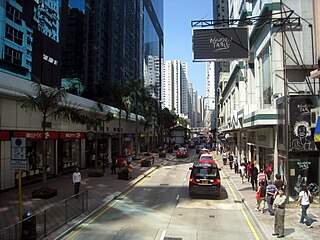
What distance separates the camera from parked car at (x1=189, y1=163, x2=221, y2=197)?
17.5 m

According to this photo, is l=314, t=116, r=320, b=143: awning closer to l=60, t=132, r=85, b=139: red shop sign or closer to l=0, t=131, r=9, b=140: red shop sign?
l=0, t=131, r=9, b=140: red shop sign

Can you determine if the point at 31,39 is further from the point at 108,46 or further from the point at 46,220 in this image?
the point at 108,46

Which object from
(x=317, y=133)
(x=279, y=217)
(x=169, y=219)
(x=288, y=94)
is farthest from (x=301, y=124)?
(x=169, y=219)

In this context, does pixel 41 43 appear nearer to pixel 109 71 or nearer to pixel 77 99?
pixel 77 99

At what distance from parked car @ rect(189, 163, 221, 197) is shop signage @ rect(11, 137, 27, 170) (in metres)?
9.94

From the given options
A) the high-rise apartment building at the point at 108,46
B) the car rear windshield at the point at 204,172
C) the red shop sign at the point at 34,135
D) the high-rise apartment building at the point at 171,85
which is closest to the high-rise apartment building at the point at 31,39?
the red shop sign at the point at 34,135

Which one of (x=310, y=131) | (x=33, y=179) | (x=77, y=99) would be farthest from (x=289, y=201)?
(x=77, y=99)

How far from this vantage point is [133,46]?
74938 mm

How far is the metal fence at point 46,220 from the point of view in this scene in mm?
9188

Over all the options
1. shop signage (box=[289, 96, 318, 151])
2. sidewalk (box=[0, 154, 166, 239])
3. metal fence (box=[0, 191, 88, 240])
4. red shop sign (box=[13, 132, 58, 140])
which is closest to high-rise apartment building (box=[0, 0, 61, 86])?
Result: red shop sign (box=[13, 132, 58, 140])

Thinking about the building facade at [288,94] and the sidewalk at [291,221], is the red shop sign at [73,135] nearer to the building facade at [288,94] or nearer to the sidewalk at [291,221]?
the building facade at [288,94]

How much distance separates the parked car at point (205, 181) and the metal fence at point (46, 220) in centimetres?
605

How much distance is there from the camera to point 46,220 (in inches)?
462

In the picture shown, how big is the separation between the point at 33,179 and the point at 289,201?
1675cm
